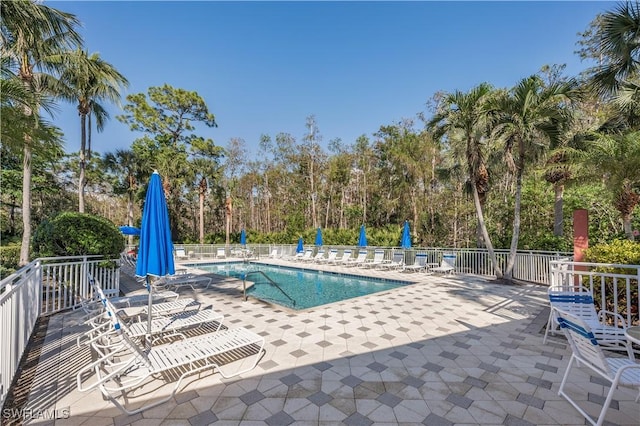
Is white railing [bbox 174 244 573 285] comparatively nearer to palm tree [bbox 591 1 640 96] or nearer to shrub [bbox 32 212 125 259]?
palm tree [bbox 591 1 640 96]

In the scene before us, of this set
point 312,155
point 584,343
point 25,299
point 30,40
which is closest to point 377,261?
point 584,343

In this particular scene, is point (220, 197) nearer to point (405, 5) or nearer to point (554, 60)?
point (405, 5)

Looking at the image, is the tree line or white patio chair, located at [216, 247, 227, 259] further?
white patio chair, located at [216, 247, 227, 259]

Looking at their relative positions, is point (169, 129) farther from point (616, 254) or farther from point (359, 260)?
point (616, 254)

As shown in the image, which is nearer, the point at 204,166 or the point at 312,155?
the point at 204,166

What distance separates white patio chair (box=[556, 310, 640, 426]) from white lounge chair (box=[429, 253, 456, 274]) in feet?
27.1

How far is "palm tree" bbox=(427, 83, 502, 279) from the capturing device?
887cm

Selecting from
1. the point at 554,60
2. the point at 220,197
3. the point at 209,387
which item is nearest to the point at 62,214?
the point at 209,387

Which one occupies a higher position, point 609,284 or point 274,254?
point 609,284

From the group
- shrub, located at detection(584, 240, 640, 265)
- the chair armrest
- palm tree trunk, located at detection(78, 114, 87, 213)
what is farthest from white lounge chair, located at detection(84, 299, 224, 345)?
palm tree trunk, located at detection(78, 114, 87, 213)

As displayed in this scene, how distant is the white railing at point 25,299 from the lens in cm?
268

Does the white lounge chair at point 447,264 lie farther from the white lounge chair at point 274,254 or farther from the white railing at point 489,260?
the white lounge chair at point 274,254

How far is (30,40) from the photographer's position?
605 centimetres

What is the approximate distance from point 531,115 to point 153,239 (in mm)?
9820
